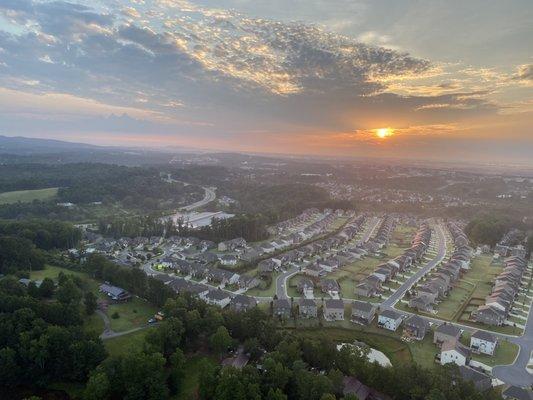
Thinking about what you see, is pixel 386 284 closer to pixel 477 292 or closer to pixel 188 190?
pixel 477 292

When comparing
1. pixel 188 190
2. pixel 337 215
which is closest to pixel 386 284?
pixel 337 215

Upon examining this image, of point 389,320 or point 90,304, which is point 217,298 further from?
point 389,320

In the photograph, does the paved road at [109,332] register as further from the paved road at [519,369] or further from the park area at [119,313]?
the paved road at [519,369]

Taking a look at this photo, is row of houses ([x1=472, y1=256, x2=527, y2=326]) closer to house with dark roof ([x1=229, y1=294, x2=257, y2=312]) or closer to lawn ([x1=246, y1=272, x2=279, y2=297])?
lawn ([x1=246, y1=272, x2=279, y2=297])

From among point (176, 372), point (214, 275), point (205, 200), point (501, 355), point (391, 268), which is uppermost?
point (391, 268)

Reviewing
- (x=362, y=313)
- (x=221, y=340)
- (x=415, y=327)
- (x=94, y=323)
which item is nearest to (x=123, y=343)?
(x=94, y=323)

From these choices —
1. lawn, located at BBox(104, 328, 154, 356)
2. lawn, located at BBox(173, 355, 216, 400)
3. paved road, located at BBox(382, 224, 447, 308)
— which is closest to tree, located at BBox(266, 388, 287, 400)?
lawn, located at BBox(173, 355, 216, 400)
